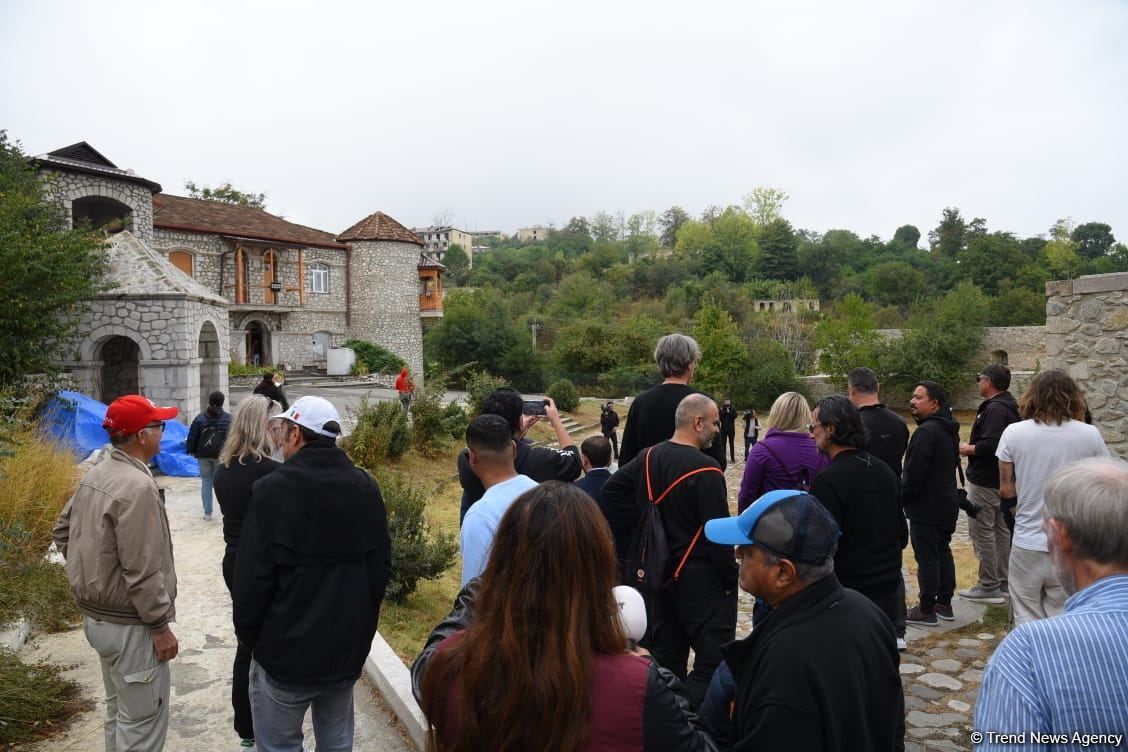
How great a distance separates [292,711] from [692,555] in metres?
1.76

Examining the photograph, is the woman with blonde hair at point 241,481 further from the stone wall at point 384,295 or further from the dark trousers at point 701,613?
the stone wall at point 384,295

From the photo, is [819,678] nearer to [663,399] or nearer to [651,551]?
[651,551]

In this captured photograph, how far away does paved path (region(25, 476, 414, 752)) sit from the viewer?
12.5 ft

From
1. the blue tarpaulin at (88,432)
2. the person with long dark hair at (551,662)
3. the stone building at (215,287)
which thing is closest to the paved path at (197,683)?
the person with long dark hair at (551,662)

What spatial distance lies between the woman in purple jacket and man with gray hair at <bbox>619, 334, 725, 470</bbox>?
9.9 inches

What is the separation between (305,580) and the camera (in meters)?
2.66

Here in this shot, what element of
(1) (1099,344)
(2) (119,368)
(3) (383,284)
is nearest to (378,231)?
(3) (383,284)

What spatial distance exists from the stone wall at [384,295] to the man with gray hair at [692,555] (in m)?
29.6

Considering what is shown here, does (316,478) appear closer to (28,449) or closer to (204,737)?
(204,737)

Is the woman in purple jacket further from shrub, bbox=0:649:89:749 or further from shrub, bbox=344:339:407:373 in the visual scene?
shrub, bbox=344:339:407:373

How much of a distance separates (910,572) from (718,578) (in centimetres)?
539

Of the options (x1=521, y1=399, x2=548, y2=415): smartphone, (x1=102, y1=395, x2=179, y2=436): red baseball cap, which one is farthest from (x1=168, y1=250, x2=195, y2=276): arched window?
(x1=102, y1=395, x2=179, y2=436): red baseball cap

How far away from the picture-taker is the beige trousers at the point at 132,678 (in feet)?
9.82

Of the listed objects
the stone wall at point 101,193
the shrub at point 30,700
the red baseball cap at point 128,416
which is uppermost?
the stone wall at point 101,193
